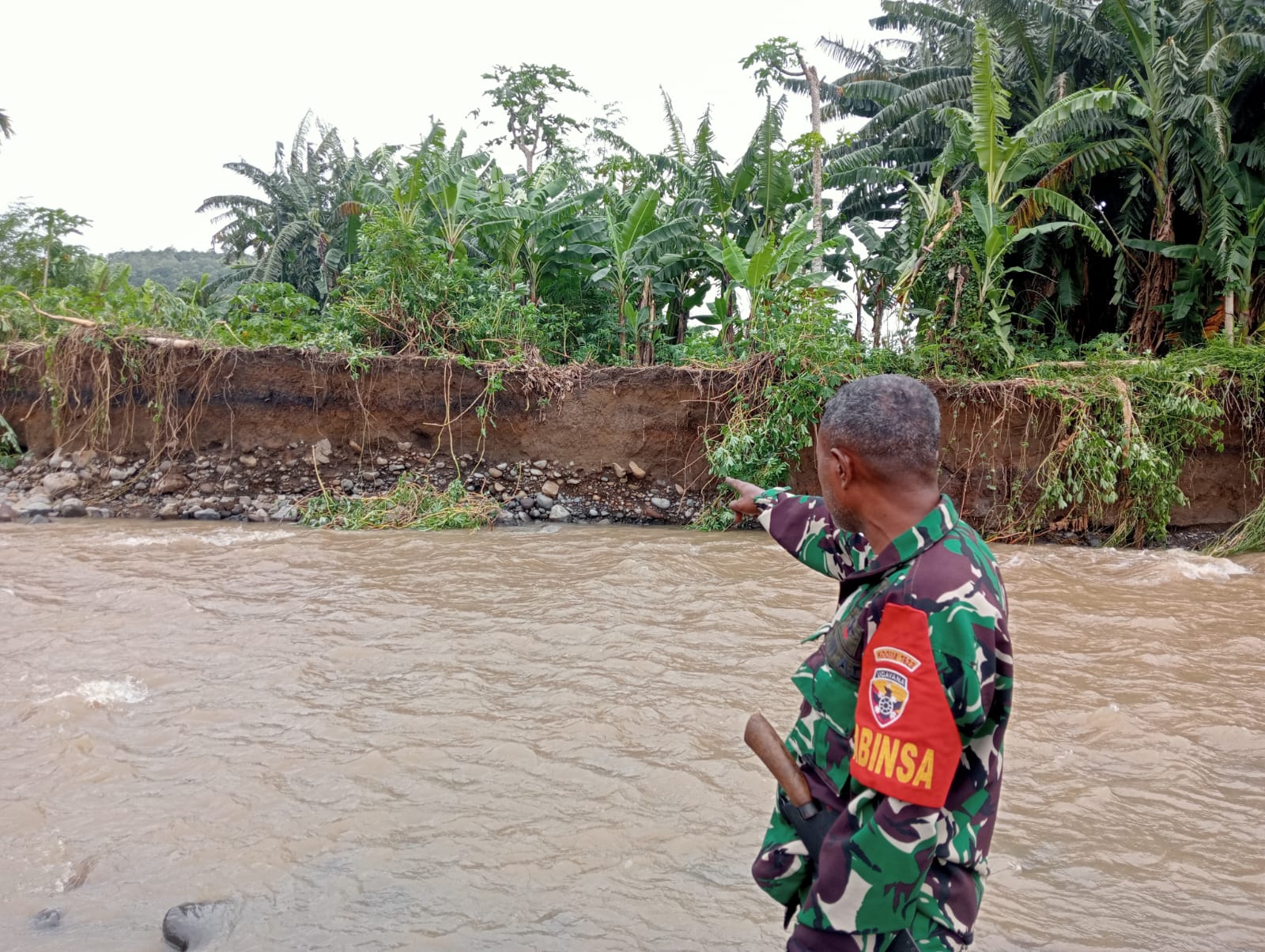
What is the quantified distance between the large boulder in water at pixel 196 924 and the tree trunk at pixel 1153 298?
12.7 metres

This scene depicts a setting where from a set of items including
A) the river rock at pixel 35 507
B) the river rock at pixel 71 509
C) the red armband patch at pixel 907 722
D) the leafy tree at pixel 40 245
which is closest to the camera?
the red armband patch at pixel 907 722

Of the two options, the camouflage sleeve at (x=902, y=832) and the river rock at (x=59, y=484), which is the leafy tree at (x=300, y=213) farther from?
the camouflage sleeve at (x=902, y=832)

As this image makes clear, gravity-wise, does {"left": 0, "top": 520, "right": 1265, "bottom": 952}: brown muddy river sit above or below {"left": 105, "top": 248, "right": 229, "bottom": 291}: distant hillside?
below

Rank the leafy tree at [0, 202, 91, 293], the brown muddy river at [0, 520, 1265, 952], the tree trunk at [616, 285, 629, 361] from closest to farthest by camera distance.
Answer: the brown muddy river at [0, 520, 1265, 952]
the tree trunk at [616, 285, 629, 361]
the leafy tree at [0, 202, 91, 293]

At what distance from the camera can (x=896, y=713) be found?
4.02ft

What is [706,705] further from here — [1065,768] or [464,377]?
[464,377]

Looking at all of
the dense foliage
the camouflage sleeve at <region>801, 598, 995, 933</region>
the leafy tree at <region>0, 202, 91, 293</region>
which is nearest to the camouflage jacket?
the camouflage sleeve at <region>801, 598, 995, 933</region>

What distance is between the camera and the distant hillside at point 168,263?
111 feet

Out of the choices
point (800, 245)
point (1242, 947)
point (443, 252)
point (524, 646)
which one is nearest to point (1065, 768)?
point (1242, 947)

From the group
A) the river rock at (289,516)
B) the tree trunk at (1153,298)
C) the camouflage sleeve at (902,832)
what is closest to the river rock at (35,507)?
the river rock at (289,516)

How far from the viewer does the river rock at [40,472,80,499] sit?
32.1 ft

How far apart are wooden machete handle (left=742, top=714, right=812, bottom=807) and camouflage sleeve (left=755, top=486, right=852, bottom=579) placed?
1.28 feet

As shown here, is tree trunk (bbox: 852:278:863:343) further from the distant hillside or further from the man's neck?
the distant hillside

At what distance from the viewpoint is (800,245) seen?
9.84 meters
